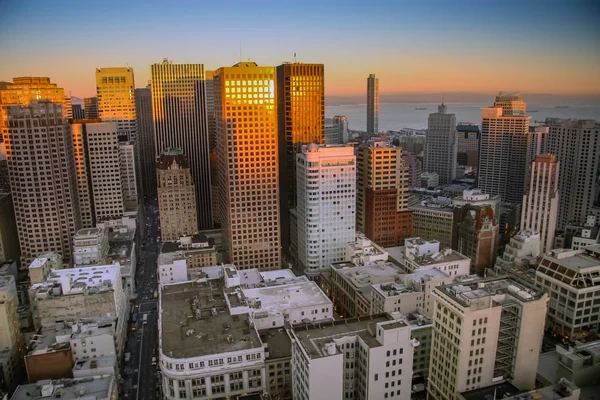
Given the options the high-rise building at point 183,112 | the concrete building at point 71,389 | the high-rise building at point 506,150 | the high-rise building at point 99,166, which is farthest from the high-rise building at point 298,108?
the high-rise building at point 506,150

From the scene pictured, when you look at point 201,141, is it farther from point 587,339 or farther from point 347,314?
point 587,339

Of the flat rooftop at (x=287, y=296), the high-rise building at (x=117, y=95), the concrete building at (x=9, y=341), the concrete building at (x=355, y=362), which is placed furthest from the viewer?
the high-rise building at (x=117, y=95)

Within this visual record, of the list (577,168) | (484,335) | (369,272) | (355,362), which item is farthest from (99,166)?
(577,168)

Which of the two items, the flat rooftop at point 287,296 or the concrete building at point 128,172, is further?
the concrete building at point 128,172

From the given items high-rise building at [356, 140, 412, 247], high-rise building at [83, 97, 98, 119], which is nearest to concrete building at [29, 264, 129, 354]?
high-rise building at [356, 140, 412, 247]

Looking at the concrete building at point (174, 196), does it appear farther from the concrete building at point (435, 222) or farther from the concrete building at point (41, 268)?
the concrete building at point (435, 222)
